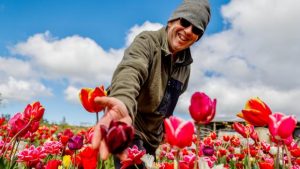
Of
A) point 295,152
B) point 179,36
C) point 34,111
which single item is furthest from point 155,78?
point 295,152

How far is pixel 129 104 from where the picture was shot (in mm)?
1705

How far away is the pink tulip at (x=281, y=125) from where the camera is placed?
1469 millimetres

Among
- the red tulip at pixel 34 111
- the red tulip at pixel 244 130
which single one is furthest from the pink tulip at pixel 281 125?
the red tulip at pixel 34 111

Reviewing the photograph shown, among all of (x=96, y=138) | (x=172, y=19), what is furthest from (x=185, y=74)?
(x=96, y=138)

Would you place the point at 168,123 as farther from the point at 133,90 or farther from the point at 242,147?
the point at 242,147

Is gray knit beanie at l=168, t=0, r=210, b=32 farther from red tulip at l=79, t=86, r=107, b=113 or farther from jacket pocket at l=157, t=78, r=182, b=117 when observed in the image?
red tulip at l=79, t=86, r=107, b=113

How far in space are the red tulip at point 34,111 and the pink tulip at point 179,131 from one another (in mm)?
1507

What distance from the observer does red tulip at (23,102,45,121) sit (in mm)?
2600

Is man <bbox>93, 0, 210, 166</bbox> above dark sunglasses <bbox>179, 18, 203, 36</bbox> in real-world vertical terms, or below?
below

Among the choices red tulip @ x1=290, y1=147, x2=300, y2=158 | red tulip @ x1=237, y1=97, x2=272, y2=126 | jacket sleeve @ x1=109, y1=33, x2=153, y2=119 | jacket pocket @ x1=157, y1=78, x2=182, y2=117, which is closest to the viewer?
red tulip @ x1=237, y1=97, x2=272, y2=126

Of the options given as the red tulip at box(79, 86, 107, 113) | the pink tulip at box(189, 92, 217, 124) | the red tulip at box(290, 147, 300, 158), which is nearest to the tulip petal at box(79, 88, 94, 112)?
the red tulip at box(79, 86, 107, 113)

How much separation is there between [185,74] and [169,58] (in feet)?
2.02

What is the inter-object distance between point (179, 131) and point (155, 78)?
2056 mm

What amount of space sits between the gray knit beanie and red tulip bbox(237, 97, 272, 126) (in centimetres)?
170
